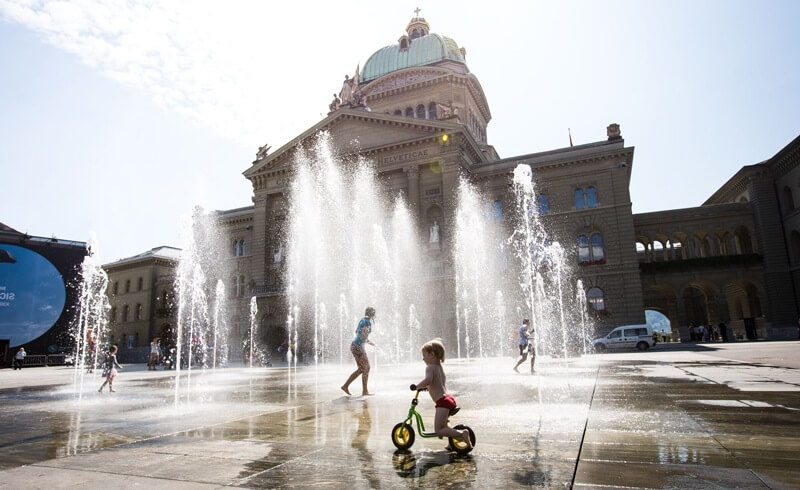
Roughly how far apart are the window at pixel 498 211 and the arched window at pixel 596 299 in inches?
347

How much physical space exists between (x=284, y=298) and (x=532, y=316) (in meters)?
20.2

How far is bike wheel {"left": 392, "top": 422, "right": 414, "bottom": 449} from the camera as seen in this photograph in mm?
4480

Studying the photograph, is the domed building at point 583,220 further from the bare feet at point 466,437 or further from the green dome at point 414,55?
the bare feet at point 466,437

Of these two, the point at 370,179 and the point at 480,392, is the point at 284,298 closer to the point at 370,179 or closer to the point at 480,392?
the point at 370,179

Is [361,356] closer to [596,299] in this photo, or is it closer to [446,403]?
[446,403]

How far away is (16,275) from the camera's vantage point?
37781 mm

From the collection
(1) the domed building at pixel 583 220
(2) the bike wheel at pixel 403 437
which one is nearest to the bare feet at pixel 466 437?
(2) the bike wheel at pixel 403 437

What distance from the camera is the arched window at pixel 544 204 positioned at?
38.2 metres

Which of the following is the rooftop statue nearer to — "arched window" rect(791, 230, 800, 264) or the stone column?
the stone column

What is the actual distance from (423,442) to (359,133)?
126ft

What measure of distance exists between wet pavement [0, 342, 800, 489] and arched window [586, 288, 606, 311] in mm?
27267

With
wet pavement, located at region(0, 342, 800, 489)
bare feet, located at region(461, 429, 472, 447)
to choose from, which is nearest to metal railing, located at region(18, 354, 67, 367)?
wet pavement, located at region(0, 342, 800, 489)

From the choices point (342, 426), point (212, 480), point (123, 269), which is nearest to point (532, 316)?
point (342, 426)

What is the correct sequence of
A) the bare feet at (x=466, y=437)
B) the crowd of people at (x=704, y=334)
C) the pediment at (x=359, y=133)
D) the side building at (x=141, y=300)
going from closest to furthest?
the bare feet at (x=466, y=437) → the crowd of people at (x=704, y=334) → the pediment at (x=359, y=133) → the side building at (x=141, y=300)
